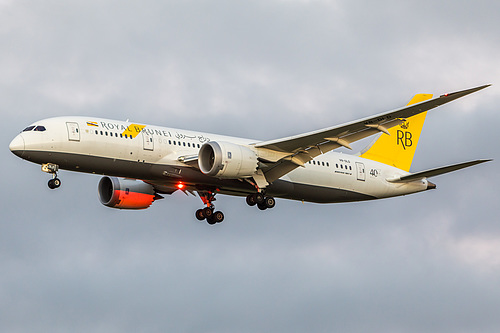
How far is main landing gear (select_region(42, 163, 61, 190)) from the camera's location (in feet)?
149

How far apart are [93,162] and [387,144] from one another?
1970 centimetres

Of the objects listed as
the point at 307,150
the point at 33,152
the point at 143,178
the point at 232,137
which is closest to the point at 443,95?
the point at 307,150

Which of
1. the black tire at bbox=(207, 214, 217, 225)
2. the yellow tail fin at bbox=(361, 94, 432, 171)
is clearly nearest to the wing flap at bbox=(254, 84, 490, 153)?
the black tire at bbox=(207, 214, 217, 225)

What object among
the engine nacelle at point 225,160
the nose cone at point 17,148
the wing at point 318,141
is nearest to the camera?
the nose cone at point 17,148

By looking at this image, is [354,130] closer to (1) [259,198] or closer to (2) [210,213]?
(1) [259,198]

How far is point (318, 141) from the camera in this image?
48.1 m

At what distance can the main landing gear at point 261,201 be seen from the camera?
50469 mm

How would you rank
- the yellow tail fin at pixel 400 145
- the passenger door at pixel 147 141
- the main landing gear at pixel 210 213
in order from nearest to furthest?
the passenger door at pixel 147 141 < the main landing gear at pixel 210 213 < the yellow tail fin at pixel 400 145

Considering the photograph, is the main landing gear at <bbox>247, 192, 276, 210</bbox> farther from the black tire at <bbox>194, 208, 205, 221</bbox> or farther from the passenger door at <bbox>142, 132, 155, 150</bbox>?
the passenger door at <bbox>142, 132, 155, 150</bbox>

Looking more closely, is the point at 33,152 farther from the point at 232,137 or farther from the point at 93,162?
the point at 232,137

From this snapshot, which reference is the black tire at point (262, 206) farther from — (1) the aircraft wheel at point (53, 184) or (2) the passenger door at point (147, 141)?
(1) the aircraft wheel at point (53, 184)

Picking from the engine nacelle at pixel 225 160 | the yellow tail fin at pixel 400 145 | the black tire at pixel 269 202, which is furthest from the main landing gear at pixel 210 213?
the yellow tail fin at pixel 400 145

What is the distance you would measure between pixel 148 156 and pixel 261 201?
7.18m

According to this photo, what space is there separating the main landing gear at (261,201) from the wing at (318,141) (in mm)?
1018
